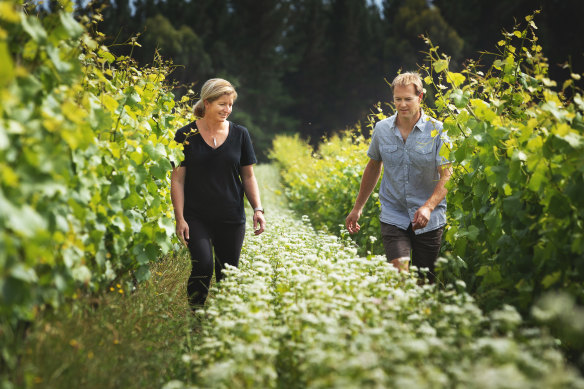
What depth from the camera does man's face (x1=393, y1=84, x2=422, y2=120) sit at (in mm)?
4020

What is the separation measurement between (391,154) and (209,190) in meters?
1.51

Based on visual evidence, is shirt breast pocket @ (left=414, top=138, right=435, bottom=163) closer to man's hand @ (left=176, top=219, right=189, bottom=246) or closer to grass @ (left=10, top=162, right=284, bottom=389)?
man's hand @ (left=176, top=219, right=189, bottom=246)

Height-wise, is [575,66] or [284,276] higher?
[575,66]

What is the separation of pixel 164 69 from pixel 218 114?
1.25m

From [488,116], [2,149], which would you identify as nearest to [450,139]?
[488,116]

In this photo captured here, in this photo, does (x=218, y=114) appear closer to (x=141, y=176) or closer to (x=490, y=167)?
(x=141, y=176)

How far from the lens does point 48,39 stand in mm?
2615

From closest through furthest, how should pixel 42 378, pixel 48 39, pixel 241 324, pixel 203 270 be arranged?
pixel 42 378 → pixel 48 39 → pixel 241 324 → pixel 203 270

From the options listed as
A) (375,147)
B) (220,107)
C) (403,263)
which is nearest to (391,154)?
(375,147)

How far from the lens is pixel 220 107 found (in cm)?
396

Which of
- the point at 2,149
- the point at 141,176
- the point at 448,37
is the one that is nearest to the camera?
the point at 2,149

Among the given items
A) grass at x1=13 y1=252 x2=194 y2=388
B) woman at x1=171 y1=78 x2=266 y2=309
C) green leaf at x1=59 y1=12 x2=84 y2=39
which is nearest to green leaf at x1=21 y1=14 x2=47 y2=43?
green leaf at x1=59 y1=12 x2=84 y2=39

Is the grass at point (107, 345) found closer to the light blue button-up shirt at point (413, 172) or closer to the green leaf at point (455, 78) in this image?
the light blue button-up shirt at point (413, 172)

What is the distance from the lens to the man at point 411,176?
4.04m
